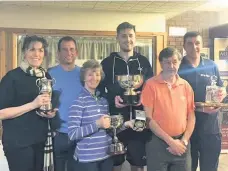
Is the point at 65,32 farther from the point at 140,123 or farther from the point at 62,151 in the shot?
the point at 140,123

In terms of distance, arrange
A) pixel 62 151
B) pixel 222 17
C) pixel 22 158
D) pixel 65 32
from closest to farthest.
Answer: pixel 22 158 → pixel 62 151 → pixel 65 32 → pixel 222 17

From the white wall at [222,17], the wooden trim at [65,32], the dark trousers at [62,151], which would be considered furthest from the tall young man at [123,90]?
the white wall at [222,17]

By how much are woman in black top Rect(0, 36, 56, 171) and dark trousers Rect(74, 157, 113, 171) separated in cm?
26

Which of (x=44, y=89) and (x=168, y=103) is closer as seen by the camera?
(x=44, y=89)

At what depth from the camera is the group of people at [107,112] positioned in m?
1.94

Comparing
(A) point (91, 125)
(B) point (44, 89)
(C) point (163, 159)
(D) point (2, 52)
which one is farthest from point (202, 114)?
(D) point (2, 52)

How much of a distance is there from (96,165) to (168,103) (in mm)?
616

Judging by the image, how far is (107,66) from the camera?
7.73 feet

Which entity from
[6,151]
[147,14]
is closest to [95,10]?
[147,14]

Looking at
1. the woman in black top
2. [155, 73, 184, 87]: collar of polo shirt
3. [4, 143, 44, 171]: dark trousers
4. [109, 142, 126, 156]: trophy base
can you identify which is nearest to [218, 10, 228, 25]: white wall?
[155, 73, 184, 87]: collar of polo shirt

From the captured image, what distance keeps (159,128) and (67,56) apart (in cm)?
86

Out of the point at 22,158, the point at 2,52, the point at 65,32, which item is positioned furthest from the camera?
the point at 65,32

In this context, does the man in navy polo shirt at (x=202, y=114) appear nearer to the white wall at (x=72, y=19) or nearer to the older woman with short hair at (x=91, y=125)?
the older woman with short hair at (x=91, y=125)

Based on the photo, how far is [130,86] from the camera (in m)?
2.17
